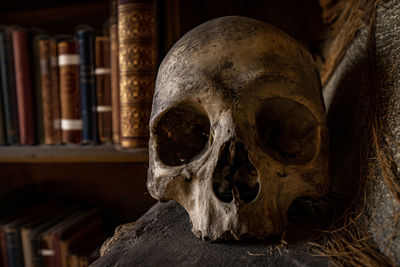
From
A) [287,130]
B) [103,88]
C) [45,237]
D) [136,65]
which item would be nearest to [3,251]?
[45,237]

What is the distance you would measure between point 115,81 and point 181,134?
0.34 metres

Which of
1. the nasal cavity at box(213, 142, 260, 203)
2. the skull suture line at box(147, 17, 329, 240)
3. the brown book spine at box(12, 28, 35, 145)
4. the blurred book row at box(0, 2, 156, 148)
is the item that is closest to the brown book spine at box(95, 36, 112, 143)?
the blurred book row at box(0, 2, 156, 148)

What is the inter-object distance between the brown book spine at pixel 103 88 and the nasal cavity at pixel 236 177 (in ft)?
1.55

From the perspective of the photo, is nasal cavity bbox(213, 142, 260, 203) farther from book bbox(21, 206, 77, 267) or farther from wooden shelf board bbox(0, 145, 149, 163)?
book bbox(21, 206, 77, 267)

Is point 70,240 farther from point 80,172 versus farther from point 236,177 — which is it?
point 236,177

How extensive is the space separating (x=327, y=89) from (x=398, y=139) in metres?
0.38

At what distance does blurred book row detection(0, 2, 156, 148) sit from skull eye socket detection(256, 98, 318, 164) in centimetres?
34

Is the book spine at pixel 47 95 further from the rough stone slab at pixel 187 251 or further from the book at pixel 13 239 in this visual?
the rough stone slab at pixel 187 251

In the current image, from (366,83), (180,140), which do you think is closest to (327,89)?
(366,83)

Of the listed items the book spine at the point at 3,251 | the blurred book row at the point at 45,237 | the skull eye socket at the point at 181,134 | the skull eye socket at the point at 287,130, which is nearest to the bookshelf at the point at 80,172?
the blurred book row at the point at 45,237

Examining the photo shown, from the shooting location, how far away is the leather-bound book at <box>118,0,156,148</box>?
0.77 m

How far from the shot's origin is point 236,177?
555mm

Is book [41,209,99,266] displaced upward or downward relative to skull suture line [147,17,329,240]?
downward

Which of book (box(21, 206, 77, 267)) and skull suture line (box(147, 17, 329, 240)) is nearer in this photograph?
skull suture line (box(147, 17, 329, 240))
